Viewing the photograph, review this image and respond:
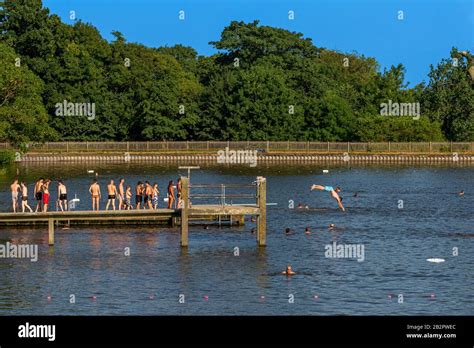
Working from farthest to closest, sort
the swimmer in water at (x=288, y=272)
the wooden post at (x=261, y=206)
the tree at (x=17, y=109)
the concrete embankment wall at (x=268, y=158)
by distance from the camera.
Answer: the concrete embankment wall at (x=268, y=158) < the tree at (x=17, y=109) < the wooden post at (x=261, y=206) < the swimmer in water at (x=288, y=272)

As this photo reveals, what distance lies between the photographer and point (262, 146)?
518 ft

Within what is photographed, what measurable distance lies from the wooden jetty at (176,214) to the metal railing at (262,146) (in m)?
92.9

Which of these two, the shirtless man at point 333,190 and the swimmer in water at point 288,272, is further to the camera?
the shirtless man at point 333,190

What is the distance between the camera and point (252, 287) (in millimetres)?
46719

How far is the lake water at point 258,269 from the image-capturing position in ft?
142

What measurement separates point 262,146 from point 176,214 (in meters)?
99.0

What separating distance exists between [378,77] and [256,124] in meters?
22.8

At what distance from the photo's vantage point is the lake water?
43.2 metres

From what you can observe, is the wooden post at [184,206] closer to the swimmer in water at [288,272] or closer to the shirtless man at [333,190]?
the swimmer in water at [288,272]

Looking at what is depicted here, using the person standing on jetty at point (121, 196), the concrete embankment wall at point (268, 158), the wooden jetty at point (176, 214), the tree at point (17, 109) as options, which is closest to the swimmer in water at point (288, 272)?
the wooden jetty at point (176, 214)

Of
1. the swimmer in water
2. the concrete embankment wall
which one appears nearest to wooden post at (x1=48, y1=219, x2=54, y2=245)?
the swimmer in water

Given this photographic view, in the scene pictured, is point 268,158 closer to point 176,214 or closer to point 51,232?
point 176,214

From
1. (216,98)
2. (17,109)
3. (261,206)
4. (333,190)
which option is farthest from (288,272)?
(216,98)
